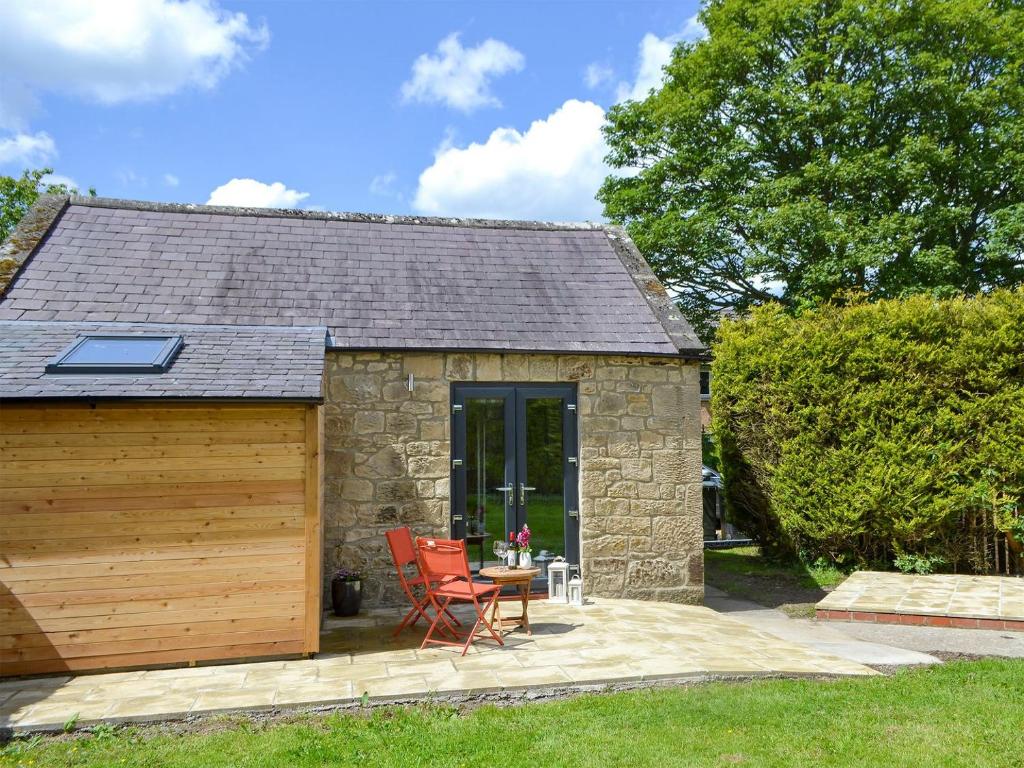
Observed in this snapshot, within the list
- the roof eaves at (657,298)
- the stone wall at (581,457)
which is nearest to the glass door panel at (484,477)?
the stone wall at (581,457)

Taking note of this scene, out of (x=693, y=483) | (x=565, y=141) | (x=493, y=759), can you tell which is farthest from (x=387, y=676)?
(x=565, y=141)

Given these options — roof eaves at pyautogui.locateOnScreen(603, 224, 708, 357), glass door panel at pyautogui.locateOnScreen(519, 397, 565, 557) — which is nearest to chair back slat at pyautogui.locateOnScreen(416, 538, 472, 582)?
glass door panel at pyautogui.locateOnScreen(519, 397, 565, 557)

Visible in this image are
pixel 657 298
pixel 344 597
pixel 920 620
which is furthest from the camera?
pixel 657 298

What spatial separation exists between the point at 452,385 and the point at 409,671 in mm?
3926

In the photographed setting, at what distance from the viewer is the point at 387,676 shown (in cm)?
617

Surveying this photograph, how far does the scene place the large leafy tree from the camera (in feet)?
53.5

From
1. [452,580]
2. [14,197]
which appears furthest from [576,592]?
[14,197]

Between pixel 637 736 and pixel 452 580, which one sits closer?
pixel 637 736

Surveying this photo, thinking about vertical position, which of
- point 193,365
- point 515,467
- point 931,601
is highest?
point 193,365

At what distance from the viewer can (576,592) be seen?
29.9ft

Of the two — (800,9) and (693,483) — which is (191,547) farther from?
(800,9)

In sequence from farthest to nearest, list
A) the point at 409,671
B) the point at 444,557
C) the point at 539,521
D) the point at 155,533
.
→ 1. the point at 539,521
2. the point at 444,557
3. the point at 155,533
4. the point at 409,671

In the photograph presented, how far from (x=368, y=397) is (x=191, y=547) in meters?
3.03

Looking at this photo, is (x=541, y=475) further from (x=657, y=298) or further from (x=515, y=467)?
(x=657, y=298)
